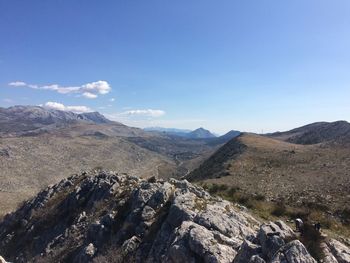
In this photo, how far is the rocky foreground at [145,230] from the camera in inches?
669

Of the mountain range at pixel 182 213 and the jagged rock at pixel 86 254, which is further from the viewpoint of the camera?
the jagged rock at pixel 86 254

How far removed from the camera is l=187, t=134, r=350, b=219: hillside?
43938mm

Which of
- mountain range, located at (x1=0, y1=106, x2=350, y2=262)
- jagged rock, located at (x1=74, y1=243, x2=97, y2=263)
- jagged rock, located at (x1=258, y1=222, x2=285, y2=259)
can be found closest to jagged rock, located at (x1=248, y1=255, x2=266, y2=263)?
mountain range, located at (x1=0, y1=106, x2=350, y2=262)

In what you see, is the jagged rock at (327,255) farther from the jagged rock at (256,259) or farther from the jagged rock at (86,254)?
the jagged rock at (86,254)

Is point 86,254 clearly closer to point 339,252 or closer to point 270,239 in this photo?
point 270,239

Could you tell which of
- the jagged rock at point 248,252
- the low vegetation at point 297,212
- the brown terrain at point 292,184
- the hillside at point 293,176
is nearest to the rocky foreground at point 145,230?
the jagged rock at point 248,252

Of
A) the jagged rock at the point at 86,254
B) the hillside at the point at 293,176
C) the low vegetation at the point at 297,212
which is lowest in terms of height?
the jagged rock at the point at 86,254

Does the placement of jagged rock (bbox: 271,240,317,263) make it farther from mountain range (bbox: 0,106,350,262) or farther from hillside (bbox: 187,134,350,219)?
hillside (bbox: 187,134,350,219)

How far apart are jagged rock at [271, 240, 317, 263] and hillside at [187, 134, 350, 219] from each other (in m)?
25.1

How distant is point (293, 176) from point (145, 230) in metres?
39.6

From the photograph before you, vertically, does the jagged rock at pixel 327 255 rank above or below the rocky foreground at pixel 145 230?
above

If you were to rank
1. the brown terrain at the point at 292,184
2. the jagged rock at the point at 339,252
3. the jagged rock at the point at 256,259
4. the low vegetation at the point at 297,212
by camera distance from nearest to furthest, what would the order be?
1. the jagged rock at the point at 339,252
2. the jagged rock at the point at 256,259
3. the low vegetation at the point at 297,212
4. the brown terrain at the point at 292,184

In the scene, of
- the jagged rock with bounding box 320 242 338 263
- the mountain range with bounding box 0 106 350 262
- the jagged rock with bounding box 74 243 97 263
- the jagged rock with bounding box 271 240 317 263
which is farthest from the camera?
the jagged rock with bounding box 74 243 97 263

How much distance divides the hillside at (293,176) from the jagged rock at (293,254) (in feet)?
A: 82.5
